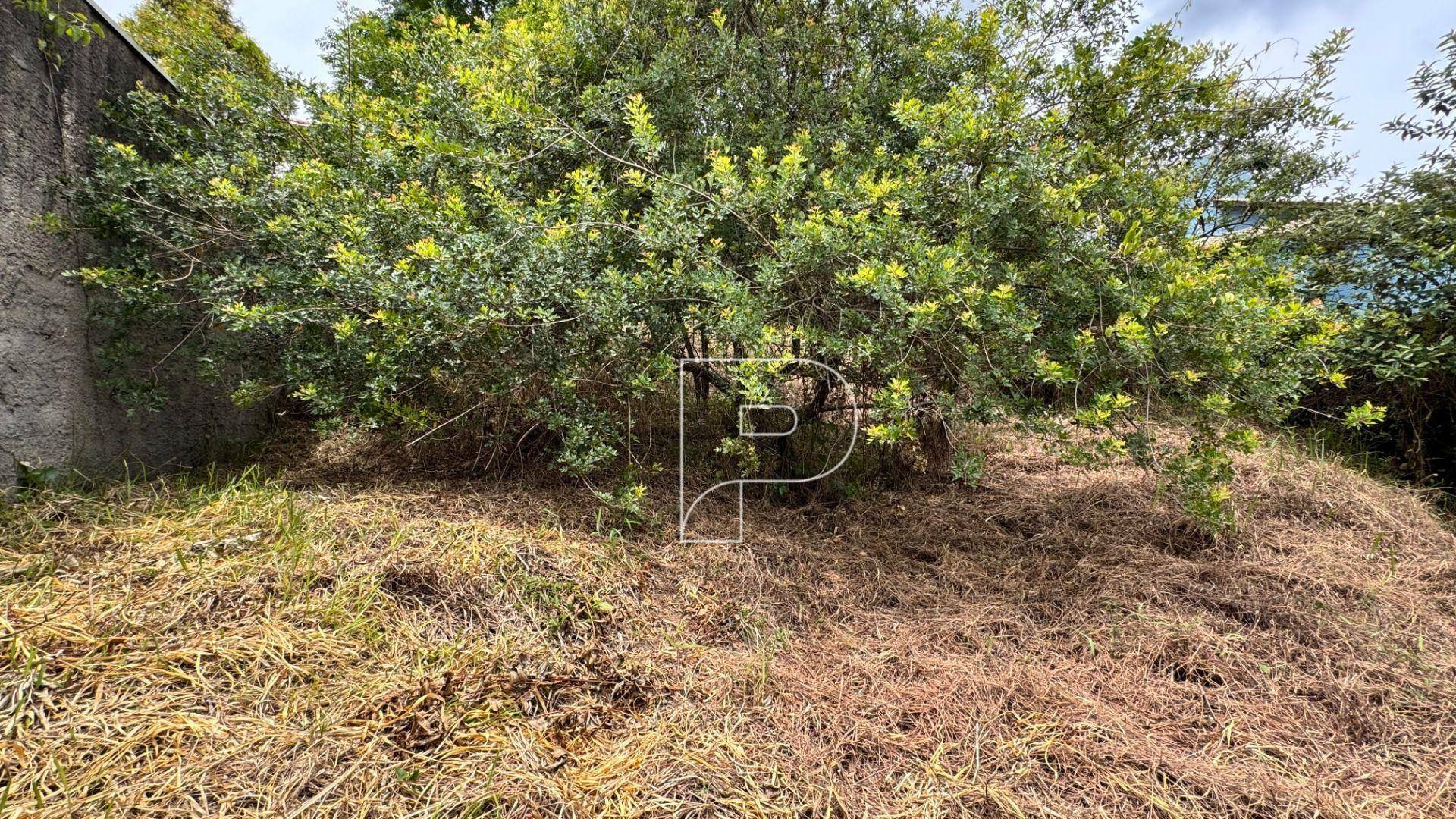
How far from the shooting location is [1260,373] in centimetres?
249

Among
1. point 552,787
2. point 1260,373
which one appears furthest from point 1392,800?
point 552,787

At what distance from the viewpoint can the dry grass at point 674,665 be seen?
1506 mm

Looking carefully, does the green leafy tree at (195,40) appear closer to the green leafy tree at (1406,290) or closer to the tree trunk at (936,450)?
the tree trunk at (936,450)

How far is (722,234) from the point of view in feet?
10.3

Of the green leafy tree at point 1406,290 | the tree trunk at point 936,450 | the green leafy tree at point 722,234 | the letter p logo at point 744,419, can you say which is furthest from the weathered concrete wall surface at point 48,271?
the green leafy tree at point 1406,290

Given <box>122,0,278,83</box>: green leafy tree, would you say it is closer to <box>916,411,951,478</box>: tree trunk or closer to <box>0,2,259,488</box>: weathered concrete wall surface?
<box>0,2,259,488</box>: weathered concrete wall surface

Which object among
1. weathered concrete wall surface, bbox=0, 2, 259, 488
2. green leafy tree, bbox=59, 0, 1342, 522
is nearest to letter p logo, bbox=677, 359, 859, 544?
green leafy tree, bbox=59, 0, 1342, 522

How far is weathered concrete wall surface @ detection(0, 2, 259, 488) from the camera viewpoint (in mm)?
2449

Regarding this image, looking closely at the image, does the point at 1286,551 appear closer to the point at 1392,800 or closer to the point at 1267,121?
the point at 1392,800

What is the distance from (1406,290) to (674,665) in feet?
16.8

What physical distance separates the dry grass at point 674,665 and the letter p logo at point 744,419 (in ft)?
0.80

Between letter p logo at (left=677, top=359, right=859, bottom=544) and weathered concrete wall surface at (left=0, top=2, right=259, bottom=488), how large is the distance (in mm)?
2776

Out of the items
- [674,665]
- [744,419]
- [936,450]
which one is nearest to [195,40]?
[744,419]

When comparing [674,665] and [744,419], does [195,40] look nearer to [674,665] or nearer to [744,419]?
[744,419]
